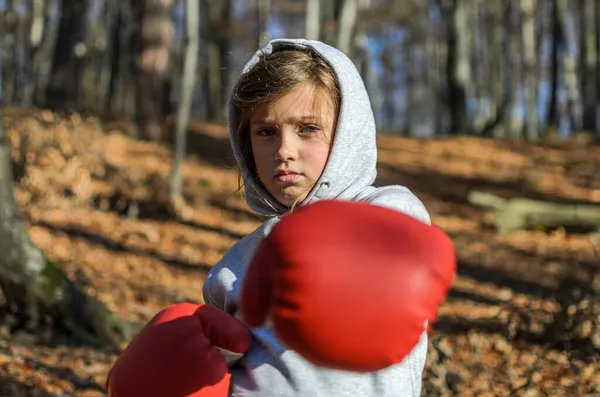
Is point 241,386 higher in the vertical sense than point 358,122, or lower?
lower

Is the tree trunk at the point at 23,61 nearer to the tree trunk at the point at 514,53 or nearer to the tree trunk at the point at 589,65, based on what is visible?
the tree trunk at the point at 514,53

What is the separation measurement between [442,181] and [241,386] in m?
10.6

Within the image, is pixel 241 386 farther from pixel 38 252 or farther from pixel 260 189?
pixel 38 252

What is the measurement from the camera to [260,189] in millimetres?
2119

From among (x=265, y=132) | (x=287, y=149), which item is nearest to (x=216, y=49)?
(x=265, y=132)

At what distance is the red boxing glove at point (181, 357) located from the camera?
1.76 m

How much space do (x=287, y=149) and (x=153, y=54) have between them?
1060 centimetres

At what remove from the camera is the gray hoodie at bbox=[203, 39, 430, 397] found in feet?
6.02

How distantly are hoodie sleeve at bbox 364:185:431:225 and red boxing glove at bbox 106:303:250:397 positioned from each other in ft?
1.55

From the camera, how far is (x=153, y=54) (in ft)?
39.5

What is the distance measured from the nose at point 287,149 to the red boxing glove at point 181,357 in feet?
1.41

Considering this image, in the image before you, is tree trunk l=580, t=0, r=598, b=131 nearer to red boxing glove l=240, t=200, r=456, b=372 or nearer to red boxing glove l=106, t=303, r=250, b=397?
red boxing glove l=106, t=303, r=250, b=397

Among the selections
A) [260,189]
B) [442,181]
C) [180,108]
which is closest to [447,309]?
[180,108]

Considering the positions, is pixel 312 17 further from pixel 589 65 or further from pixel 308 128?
pixel 308 128
